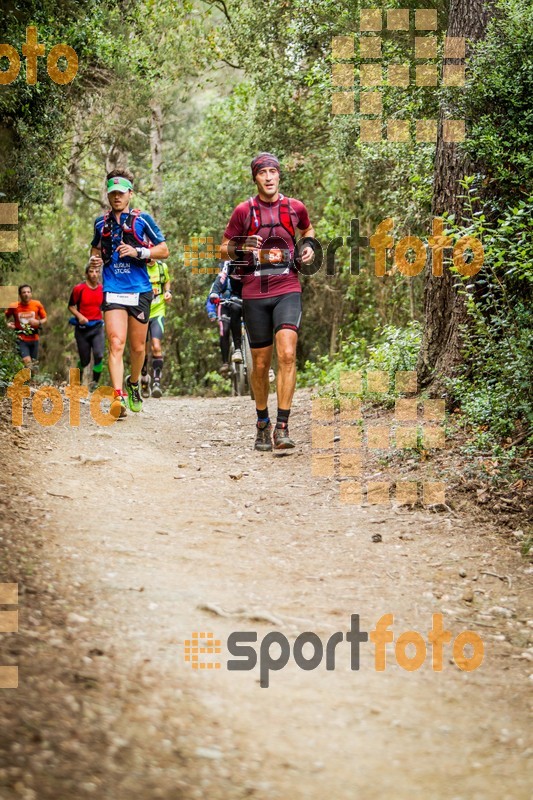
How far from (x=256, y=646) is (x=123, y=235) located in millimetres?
5380

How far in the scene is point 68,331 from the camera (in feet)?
77.2

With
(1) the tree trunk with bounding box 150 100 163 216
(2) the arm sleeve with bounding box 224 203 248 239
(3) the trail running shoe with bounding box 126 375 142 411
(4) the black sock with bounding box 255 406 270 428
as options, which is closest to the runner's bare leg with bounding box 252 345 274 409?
(4) the black sock with bounding box 255 406 270 428

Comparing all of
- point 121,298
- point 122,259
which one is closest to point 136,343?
point 121,298

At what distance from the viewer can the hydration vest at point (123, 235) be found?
8.05m

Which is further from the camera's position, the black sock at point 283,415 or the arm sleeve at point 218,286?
the arm sleeve at point 218,286

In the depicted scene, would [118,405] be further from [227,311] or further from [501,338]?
[227,311]

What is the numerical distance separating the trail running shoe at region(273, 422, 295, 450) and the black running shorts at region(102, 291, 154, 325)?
5.81 ft

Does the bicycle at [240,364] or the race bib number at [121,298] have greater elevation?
the race bib number at [121,298]

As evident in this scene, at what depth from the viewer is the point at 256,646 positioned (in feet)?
11.6

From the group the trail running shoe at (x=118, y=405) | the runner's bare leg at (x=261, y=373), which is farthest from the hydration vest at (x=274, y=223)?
the trail running shoe at (x=118, y=405)

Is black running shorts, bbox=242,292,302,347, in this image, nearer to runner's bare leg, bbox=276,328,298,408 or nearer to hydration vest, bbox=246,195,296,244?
runner's bare leg, bbox=276,328,298,408

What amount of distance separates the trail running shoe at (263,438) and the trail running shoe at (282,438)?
11cm

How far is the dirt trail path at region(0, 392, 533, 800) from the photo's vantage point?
2625mm

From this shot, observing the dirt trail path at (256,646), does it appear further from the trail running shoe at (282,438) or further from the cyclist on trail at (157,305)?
the cyclist on trail at (157,305)
